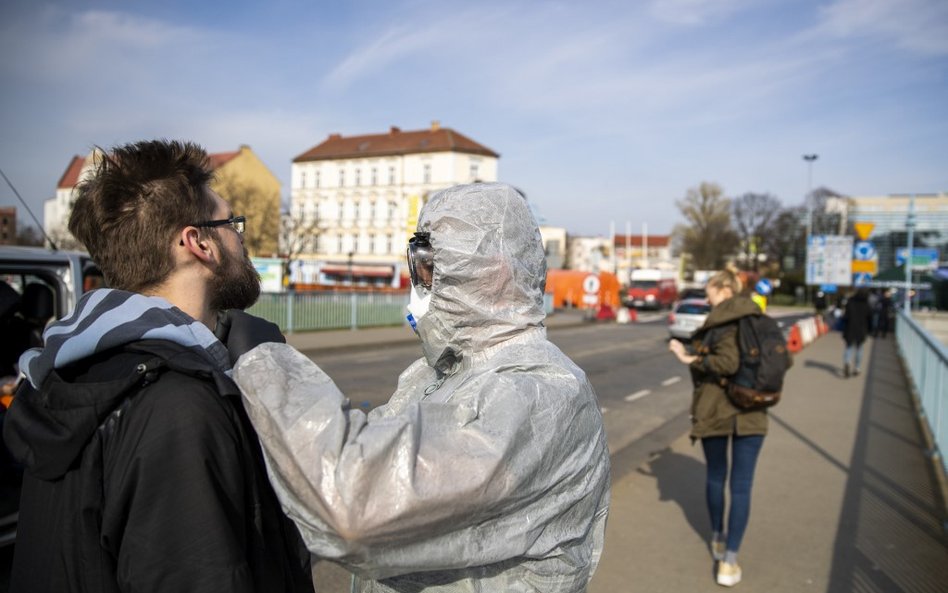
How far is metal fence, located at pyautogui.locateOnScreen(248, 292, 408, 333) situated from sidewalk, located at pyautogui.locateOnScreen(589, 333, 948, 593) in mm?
12104

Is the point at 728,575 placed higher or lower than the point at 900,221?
lower

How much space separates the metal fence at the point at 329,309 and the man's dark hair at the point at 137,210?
49.5 ft

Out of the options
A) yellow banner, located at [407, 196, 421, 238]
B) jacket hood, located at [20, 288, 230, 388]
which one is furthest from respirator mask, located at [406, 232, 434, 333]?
yellow banner, located at [407, 196, 421, 238]

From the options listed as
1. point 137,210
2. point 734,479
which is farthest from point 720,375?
point 137,210

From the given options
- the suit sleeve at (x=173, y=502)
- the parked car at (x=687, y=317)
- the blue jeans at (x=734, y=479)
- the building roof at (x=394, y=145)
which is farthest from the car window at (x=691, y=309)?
the building roof at (x=394, y=145)

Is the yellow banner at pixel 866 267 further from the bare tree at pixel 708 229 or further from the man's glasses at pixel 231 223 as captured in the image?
the bare tree at pixel 708 229

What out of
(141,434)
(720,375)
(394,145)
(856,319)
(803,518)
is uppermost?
(394,145)

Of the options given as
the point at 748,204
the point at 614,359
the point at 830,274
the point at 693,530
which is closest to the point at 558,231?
the point at 748,204

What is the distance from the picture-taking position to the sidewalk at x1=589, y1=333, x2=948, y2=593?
4.13 metres

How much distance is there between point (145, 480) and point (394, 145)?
71333 mm

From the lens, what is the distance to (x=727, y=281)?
482cm

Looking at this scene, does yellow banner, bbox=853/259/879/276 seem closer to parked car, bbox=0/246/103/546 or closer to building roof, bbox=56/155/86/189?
parked car, bbox=0/246/103/546

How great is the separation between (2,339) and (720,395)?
517 cm

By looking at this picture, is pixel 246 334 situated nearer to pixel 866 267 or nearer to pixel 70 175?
pixel 866 267
